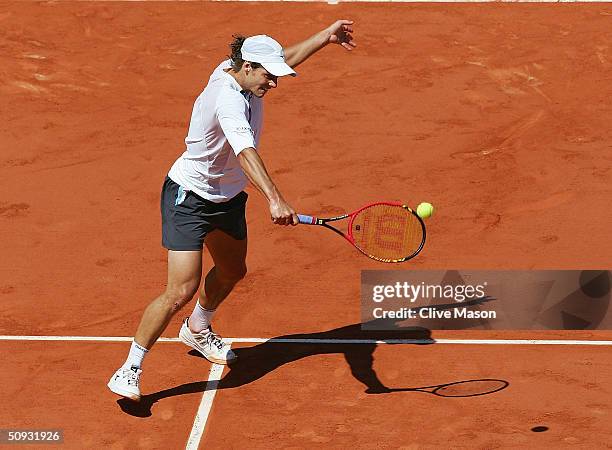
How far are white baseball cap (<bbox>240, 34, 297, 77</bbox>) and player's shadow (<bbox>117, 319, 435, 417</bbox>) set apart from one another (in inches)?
94.5

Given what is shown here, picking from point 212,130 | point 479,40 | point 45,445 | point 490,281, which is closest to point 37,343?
point 45,445

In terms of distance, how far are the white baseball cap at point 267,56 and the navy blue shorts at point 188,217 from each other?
1.07 meters

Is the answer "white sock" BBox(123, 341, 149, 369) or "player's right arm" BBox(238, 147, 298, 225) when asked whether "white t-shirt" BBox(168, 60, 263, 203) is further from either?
"white sock" BBox(123, 341, 149, 369)

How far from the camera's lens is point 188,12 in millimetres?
16750

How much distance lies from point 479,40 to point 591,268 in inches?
236

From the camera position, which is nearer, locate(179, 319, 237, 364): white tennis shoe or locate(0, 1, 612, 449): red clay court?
locate(0, 1, 612, 449): red clay court

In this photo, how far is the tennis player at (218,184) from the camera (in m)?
7.59

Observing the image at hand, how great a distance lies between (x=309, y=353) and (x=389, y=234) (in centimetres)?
113

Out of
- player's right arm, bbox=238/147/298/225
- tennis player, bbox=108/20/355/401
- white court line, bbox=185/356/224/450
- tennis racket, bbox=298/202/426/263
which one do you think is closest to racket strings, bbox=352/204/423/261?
tennis racket, bbox=298/202/426/263

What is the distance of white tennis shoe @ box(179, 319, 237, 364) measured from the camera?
8.93m

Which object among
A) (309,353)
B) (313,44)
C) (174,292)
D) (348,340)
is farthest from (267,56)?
(348,340)

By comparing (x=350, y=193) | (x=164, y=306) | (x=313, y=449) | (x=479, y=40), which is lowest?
(x=313, y=449)

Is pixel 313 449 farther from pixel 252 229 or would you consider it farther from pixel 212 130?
pixel 252 229

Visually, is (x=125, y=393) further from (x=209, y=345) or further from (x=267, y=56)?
(x=267, y=56)
